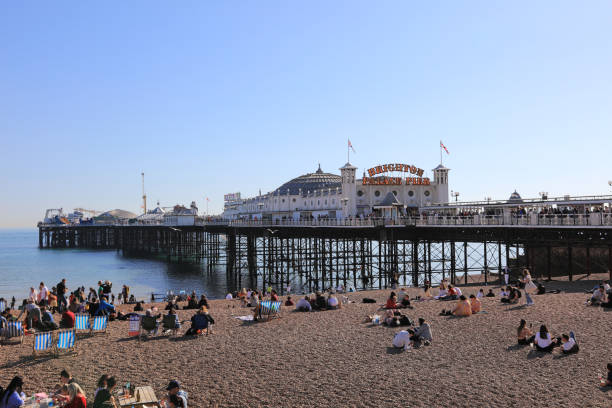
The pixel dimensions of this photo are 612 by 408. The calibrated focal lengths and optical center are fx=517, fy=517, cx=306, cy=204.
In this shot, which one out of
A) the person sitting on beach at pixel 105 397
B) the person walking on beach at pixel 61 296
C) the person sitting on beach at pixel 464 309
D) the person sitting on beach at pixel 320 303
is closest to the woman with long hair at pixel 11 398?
the person sitting on beach at pixel 105 397

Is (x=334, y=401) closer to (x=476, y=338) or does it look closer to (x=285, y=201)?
(x=476, y=338)

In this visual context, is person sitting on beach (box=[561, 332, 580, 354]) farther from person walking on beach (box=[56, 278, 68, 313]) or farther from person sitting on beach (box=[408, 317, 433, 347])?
person walking on beach (box=[56, 278, 68, 313])

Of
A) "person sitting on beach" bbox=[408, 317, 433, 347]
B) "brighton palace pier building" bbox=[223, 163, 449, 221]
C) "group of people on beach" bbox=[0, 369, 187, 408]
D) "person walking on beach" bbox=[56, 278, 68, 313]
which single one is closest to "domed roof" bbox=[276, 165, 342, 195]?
"brighton palace pier building" bbox=[223, 163, 449, 221]

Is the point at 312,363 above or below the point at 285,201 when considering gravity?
below

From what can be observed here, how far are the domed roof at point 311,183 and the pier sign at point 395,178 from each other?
63.5ft

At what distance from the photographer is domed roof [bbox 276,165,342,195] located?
69.2m

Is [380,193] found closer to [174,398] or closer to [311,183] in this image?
[311,183]

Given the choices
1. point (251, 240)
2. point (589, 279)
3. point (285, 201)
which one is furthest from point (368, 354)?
point (285, 201)

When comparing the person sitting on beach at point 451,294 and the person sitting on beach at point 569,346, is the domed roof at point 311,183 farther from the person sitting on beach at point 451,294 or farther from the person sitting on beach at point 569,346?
the person sitting on beach at point 569,346

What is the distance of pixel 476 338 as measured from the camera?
43.5ft

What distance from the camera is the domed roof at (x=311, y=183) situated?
69.2 m

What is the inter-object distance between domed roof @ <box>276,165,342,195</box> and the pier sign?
63.5ft

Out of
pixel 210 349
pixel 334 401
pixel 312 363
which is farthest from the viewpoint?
pixel 210 349

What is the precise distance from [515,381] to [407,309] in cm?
753
